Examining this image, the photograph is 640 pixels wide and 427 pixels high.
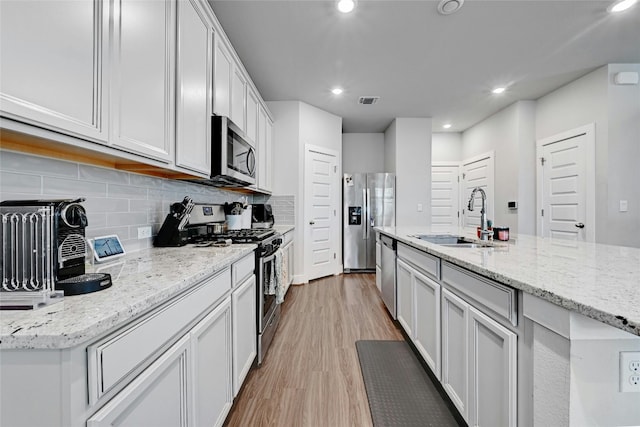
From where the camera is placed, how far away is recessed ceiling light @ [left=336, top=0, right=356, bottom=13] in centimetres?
221

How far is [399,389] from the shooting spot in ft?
5.74

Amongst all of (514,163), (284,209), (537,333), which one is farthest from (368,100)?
(537,333)

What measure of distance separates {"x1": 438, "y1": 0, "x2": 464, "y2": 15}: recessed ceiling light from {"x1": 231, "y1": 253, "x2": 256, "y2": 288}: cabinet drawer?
2448 mm

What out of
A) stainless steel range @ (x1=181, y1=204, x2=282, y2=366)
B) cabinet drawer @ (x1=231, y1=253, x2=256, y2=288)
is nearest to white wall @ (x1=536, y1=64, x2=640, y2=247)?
stainless steel range @ (x1=181, y1=204, x2=282, y2=366)

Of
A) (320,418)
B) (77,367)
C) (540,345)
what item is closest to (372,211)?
(320,418)

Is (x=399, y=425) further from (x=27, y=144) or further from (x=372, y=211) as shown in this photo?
(x=372, y=211)

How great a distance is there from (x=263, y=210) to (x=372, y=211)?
2146 mm

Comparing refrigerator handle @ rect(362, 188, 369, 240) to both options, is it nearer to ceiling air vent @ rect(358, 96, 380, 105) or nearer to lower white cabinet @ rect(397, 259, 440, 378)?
ceiling air vent @ rect(358, 96, 380, 105)

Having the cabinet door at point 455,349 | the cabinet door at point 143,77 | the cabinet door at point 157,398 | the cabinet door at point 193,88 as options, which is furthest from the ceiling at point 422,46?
the cabinet door at point 157,398

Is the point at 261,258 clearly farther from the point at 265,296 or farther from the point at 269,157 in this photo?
the point at 269,157

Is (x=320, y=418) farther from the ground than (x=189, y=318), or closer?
closer

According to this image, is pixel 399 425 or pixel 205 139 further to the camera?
pixel 205 139

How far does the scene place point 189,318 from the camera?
3.34 ft

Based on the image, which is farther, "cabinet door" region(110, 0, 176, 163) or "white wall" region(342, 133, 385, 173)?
"white wall" region(342, 133, 385, 173)
